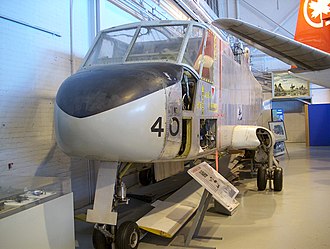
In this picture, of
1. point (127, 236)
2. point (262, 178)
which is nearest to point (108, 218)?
point (127, 236)

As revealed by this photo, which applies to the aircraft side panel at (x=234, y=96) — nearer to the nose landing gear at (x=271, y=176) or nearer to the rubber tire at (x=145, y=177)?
the nose landing gear at (x=271, y=176)

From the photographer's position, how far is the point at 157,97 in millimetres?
2809

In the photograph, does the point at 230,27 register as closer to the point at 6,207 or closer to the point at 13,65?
the point at 13,65

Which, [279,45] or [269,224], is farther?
[279,45]

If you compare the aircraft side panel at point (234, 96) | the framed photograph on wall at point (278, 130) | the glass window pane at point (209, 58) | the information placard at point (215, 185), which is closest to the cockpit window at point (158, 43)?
the glass window pane at point (209, 58)

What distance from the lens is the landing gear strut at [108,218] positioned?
2887mm

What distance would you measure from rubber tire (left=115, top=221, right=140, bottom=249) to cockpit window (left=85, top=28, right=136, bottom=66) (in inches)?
69.6

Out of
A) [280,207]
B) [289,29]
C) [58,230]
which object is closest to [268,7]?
[289,29]

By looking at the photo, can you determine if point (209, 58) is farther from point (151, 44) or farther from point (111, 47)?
point (111, 47)

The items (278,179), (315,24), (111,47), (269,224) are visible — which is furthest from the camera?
(315,24)

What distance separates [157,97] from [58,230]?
133 cm

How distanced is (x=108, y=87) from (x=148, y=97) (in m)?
0.33

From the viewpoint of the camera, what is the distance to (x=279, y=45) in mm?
7133

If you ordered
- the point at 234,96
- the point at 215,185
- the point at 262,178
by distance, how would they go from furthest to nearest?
the point at 262,178
the point at 234,96
the point at 215,185
